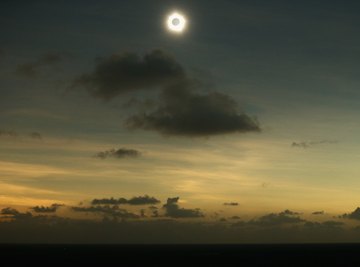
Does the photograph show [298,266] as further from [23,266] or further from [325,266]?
[23,266]

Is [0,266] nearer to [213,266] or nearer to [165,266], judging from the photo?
[165,266]

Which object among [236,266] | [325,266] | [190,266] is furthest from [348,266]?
[190,266]

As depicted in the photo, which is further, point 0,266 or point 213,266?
point 213,266

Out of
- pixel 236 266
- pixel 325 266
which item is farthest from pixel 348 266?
pixel 236 266

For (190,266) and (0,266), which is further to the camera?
(190,266)

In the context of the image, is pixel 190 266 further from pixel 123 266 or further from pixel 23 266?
pixel 23 266

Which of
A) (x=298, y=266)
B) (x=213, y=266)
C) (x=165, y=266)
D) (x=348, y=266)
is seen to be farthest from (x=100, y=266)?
(x=348, y=266)

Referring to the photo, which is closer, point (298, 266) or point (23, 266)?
point (23, 266)
